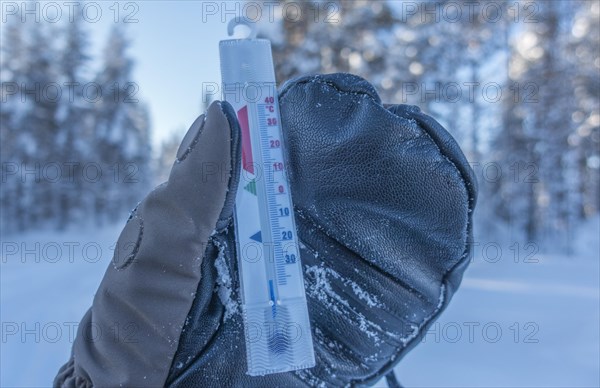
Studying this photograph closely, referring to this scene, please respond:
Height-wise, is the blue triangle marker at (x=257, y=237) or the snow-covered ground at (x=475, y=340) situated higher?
the blue triangle marker at (x=257, y=237)

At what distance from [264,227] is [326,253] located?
18 cm

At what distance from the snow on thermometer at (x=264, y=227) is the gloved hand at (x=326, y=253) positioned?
6 cm

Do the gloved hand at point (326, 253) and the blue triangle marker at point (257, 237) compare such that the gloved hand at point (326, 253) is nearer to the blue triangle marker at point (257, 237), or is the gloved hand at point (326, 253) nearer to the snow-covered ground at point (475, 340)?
the blue triangle marker at point (257, 237)

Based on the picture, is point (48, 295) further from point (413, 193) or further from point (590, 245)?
point (590, 245)

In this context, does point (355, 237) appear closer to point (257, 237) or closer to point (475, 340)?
point (257, 237)

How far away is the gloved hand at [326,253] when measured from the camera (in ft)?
3.09

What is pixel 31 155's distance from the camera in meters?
24.9

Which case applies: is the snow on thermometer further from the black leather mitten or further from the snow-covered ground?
the snow-covered ground

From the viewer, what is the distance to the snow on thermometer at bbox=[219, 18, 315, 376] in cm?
94

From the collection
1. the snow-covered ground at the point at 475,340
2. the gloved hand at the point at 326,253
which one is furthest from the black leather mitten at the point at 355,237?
the snow-covered ground at the point at 475,340

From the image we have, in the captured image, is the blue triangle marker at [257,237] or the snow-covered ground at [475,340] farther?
the snow-covered ground at [475,340]

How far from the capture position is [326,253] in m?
1.08

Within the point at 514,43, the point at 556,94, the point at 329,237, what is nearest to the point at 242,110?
the point at 329,237

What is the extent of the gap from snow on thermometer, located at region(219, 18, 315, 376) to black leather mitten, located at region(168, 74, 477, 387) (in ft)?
0.21
